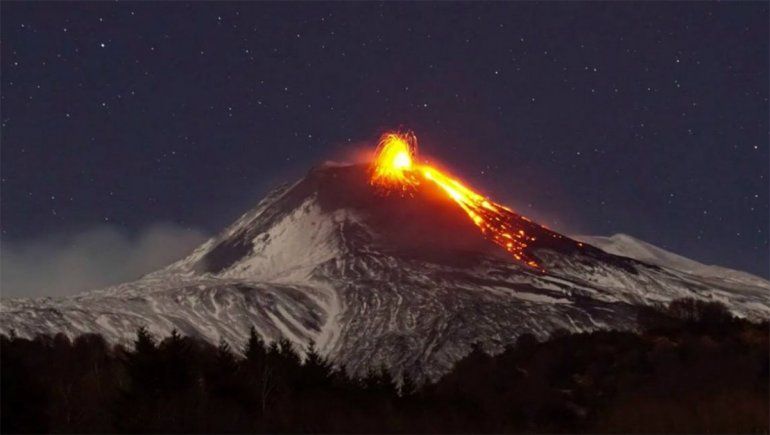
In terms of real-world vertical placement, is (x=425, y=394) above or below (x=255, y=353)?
below

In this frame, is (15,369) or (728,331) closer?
(15,369)

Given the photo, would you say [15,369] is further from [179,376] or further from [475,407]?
[475,407]

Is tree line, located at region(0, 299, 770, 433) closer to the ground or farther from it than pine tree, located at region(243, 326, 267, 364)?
closer to the ground

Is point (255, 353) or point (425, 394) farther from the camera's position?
point (255, 353)

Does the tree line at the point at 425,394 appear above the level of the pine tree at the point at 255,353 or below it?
below

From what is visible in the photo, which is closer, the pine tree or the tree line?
the tree line

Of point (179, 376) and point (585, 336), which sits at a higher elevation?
point (585, 336)

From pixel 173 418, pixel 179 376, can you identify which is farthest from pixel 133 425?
pixel 179 376

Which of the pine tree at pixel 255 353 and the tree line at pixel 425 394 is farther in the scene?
the pine tree at pixel 255 353
